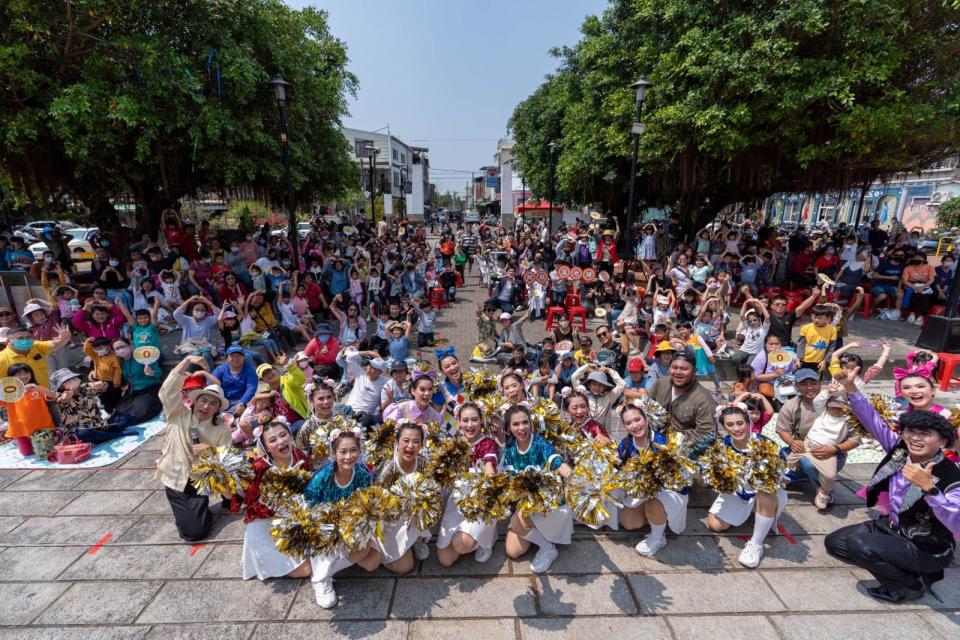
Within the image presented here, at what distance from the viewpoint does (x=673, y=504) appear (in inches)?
162

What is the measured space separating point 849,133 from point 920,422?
8.66 m

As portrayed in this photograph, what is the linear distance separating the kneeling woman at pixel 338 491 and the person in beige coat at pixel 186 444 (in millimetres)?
1242

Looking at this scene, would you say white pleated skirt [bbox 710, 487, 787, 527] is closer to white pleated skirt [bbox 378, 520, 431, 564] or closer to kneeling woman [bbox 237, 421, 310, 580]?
white pleated skirt [bbox 378, 520, 431, 564]

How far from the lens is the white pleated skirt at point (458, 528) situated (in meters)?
3.94

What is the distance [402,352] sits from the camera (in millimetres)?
7895

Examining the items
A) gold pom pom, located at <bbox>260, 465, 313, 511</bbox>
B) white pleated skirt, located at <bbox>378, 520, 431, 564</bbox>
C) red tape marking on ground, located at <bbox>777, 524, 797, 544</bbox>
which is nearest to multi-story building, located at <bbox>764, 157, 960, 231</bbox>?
red tape marking on ground, located at <bbox>777, 524, 797, 544</bbox>

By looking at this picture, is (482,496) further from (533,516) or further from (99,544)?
(99,544)

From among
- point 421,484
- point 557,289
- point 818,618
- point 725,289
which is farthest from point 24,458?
point 725,289

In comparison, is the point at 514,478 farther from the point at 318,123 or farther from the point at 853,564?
the point at 318,123

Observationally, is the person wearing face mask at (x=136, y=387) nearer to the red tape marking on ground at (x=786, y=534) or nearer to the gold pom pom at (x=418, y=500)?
the gold pom pom at (x=418, y=500)

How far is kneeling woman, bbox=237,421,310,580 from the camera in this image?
376 centimetres

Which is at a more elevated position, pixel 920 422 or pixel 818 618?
pixel 920 422

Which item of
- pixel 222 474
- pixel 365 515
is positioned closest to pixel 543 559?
pixel 365 515

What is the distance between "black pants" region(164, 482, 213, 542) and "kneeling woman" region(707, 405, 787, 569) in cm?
479
